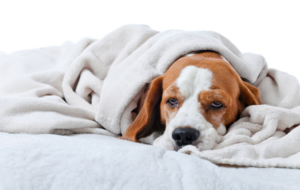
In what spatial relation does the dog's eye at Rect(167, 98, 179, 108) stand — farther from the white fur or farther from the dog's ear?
the dog's ear

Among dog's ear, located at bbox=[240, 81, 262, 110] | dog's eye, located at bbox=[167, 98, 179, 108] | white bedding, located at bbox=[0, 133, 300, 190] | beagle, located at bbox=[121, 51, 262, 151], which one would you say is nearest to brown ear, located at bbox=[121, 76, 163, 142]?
A: beagle, located at bbox=[121, 51, 262, 151]

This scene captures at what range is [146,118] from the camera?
1.44 metres

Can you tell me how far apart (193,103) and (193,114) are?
0.23ft

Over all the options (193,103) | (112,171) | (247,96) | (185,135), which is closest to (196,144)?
(185,135)

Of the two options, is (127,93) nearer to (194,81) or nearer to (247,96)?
(194,81)

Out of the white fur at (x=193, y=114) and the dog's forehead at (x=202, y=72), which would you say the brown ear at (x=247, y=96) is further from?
the white fur at (x=193, y=114)

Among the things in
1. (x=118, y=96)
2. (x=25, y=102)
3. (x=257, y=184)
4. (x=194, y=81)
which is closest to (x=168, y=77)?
(x=194, y=81)

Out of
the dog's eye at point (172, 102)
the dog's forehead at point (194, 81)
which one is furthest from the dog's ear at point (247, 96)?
the dog's eye at point (172, 102)

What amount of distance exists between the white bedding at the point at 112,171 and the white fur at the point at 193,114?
1.20 ft

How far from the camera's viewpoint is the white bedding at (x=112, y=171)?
2.05 feet

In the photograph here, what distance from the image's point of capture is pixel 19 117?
57.1 inches

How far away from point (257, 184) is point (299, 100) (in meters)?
1.08

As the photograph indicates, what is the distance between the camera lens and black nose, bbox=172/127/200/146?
115 cm

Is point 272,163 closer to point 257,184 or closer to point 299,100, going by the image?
point 257,184
